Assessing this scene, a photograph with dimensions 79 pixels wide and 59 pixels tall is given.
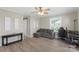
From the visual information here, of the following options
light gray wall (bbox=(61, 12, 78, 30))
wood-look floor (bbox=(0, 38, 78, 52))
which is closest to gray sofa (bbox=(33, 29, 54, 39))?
wood-look floor (bbox=(0, 38, 78, 52))

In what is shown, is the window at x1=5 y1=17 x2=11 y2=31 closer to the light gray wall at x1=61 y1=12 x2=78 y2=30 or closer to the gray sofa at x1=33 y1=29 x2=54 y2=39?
the gray sofa at x1=33 y1=29 x2=54 y2=39

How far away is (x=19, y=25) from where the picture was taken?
306 cm

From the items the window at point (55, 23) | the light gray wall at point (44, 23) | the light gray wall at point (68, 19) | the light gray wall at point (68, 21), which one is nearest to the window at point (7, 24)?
the light gray wall at point (44, 23)

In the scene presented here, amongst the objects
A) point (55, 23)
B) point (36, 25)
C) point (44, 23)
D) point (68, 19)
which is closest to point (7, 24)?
point (36, 25)

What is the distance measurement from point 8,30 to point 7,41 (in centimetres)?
44

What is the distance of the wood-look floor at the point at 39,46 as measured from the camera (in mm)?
2482

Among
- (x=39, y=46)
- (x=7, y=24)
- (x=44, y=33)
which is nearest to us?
(x=39, y=46)

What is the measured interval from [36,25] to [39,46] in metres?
0.77

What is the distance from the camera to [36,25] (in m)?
2.96

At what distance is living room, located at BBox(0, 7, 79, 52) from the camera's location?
8.38ft

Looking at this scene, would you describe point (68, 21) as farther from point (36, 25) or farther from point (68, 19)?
point (36, 25)

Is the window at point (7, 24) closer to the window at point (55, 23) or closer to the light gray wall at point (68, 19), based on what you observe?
the light gray wall at point (68, 19)
